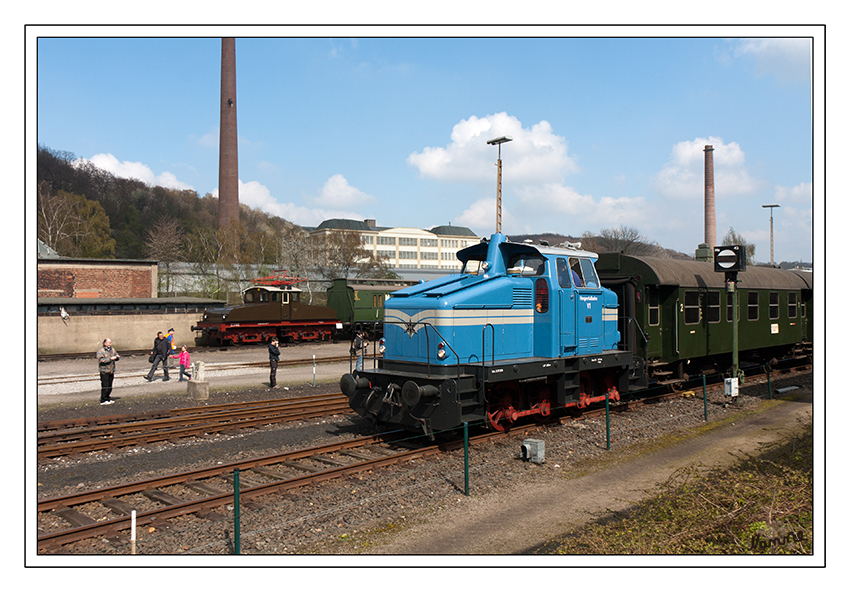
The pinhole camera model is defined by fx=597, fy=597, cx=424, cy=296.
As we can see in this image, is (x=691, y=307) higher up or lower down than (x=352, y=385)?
higher up

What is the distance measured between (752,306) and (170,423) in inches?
642

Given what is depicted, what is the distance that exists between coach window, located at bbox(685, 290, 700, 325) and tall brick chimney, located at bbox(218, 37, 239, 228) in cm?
5424

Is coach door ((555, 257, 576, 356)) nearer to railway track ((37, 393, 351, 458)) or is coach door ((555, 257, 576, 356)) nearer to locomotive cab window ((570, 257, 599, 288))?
locomotive cab window ((570, 257, 599, 288))

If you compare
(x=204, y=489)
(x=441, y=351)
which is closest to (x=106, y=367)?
(x=204, y=489)

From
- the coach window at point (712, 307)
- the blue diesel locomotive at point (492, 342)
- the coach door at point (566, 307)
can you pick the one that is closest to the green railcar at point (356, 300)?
the coach window at point (712, 307)

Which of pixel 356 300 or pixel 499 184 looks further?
pixel 356 300

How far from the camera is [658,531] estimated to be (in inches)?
260

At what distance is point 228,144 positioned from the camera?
208 ft

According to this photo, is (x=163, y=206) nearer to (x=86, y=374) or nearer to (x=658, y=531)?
(x=86, y=374)

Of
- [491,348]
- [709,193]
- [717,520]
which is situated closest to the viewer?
[717,520]

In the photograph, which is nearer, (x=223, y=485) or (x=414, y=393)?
(x=223, y=485)

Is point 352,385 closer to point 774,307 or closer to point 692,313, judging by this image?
point 692,313
